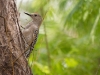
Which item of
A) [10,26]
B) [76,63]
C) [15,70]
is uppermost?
[10,26]

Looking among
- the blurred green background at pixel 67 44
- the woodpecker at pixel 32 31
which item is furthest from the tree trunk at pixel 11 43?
the blurred green background at pixel 67 44

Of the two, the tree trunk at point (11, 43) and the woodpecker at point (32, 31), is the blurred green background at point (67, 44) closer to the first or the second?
the woodpecker at point (32, 31)

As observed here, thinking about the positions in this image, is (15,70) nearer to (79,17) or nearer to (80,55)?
(79,17)

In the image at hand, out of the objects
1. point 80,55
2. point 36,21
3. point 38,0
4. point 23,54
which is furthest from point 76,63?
point 23,54

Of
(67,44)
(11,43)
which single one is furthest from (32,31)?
(67,44)

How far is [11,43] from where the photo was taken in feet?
19.3

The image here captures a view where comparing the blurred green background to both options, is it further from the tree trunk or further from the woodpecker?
the tree trunk

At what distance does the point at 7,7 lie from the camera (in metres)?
5.91

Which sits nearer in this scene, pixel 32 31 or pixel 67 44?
pixel 32 31

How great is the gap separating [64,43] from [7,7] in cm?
471

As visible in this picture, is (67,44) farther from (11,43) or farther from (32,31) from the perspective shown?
(11,43)

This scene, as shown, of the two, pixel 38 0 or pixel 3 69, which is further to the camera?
pixel 38 0

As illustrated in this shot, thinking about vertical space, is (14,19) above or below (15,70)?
above

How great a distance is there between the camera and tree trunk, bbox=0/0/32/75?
19.0 feet
